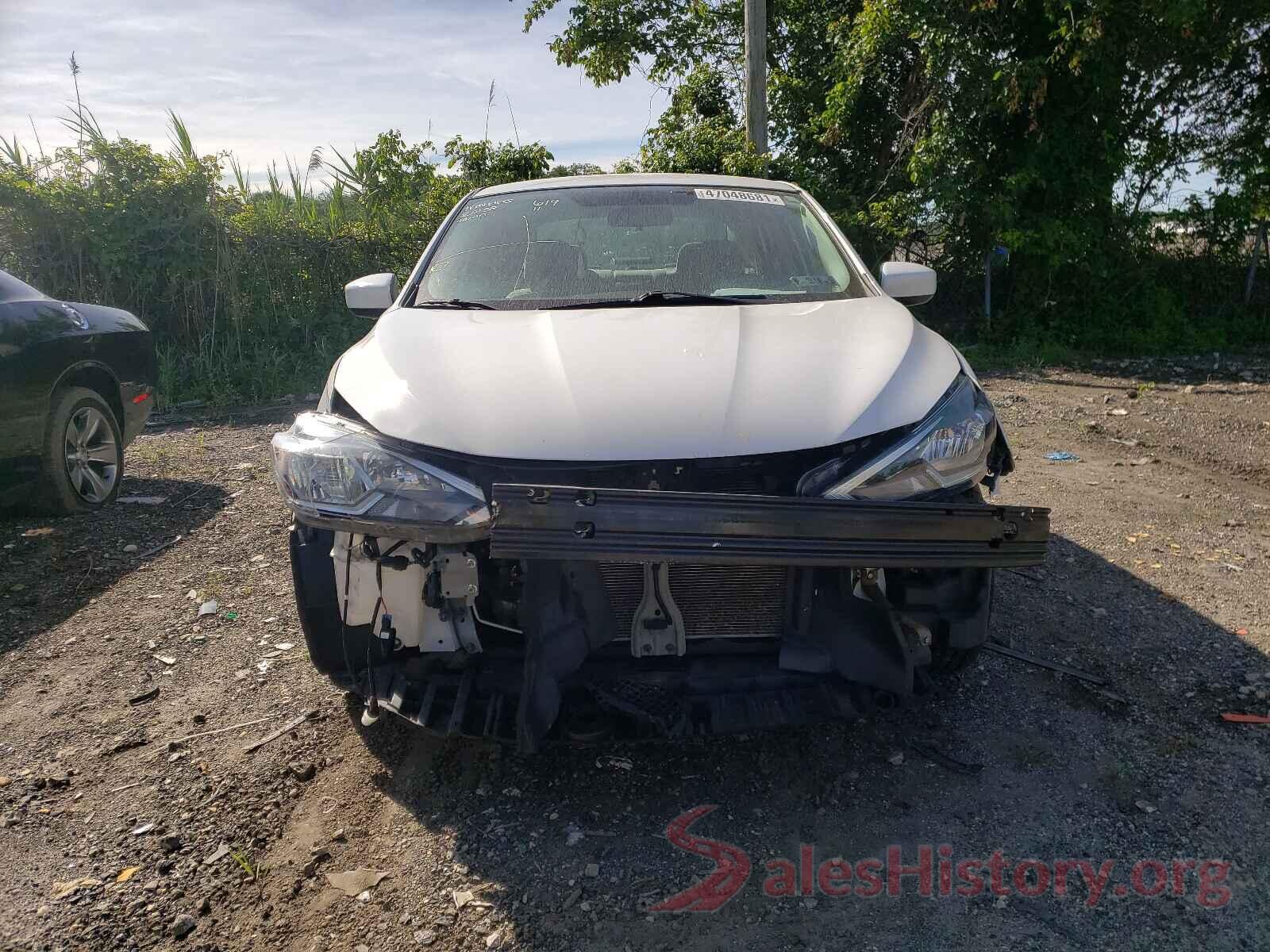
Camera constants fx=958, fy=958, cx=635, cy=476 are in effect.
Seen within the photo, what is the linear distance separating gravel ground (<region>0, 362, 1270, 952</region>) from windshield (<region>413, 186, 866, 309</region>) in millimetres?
1516

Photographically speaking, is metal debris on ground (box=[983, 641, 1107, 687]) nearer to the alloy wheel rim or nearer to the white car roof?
the white car roof

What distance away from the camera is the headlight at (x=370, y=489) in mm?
2273

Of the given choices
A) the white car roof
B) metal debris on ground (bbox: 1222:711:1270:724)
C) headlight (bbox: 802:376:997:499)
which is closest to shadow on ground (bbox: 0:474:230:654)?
the white car roof

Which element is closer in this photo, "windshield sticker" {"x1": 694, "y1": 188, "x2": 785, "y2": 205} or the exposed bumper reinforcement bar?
the exposed bumper reinforcement bar

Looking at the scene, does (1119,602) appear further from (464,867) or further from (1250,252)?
(1250,252)

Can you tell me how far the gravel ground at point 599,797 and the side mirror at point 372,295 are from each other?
4.33ft

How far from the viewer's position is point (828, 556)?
2176mm

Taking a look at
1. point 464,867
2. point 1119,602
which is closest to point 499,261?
point 464,867

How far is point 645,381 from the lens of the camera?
2.52 m

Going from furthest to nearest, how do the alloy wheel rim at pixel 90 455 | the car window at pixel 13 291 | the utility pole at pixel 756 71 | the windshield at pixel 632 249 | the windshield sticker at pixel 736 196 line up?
the utility pole at pixel 756 71
the alloy wheel rim at pixel 90 455
the car window at pixel 13 291
the windshield sticker at pixel 736 196
the windshield at pixel 632 249

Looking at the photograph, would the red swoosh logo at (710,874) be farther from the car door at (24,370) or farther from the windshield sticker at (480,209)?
the car door at (24,370)

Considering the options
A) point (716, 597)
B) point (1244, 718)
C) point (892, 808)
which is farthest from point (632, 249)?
point (1244, 718)

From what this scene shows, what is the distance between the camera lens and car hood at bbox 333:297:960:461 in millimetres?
2328

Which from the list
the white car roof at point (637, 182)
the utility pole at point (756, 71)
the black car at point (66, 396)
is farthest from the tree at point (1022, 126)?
the black car at point (66, 396)
